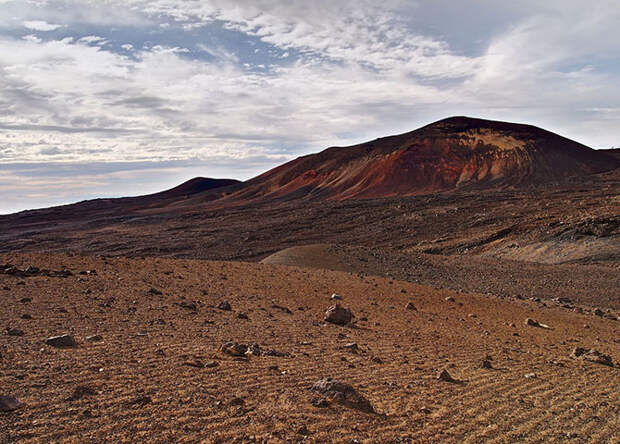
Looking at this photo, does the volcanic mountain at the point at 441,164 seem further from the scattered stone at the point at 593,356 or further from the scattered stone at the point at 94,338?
the scattered stone at the point at 94,338

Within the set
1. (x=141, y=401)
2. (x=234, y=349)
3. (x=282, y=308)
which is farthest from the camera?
(x=282, y=308)

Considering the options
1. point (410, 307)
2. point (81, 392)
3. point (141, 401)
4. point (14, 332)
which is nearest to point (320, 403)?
point (141, 401)

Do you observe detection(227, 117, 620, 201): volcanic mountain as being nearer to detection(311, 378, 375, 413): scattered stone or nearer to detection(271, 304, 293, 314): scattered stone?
detection(271, 304, 293, 314): scattered stone

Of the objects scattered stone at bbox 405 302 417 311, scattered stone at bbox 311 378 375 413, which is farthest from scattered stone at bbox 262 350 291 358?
scattered stone at bbox 405 302 417 311

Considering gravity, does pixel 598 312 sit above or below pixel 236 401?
below

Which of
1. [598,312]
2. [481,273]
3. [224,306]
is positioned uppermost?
[224,306]

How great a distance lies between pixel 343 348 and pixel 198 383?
2.42m

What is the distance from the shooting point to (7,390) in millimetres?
4031

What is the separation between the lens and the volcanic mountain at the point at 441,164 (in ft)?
176

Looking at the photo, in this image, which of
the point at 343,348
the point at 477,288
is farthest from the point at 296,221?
the point at 343,348

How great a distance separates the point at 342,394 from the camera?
4.45 m

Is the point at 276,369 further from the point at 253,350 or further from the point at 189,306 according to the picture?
the point at 189,306

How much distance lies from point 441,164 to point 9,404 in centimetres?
5839

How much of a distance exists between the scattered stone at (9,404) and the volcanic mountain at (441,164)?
50.2 meters
